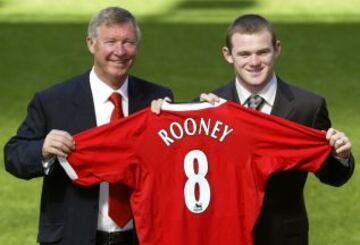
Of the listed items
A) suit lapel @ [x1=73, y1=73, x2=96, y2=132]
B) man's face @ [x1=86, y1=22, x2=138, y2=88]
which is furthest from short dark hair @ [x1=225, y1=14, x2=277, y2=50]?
suit lapel @ [x1=73, y1=73, x2=96, y2=132]

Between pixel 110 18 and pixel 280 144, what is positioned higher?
pixel 110 18

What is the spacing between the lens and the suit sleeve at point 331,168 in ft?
14.9

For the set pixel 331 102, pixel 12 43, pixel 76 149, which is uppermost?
pixel 12 43

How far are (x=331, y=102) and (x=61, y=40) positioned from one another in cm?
570

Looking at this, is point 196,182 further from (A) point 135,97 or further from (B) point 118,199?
(A) point 135,97

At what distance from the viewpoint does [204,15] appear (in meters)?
19.3

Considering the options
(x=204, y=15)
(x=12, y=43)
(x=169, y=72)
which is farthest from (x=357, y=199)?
(x=204, y=15)

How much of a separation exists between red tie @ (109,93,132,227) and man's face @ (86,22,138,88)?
0.35 ft

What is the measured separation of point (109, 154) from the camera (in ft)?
14.7

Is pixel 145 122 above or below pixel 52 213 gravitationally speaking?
above

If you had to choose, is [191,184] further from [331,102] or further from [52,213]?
[331,102]

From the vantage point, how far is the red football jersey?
4.47 m

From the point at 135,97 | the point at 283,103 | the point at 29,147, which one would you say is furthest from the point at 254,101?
the point at 29,147

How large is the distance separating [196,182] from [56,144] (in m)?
0.58
